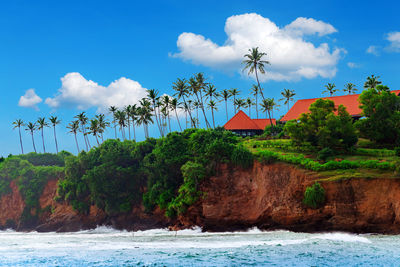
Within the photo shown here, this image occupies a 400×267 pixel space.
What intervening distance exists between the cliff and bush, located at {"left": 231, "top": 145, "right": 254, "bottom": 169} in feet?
2.15

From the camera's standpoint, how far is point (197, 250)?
24859 mm

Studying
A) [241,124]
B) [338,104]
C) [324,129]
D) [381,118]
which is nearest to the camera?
[324,129]

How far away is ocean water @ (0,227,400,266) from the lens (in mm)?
21188

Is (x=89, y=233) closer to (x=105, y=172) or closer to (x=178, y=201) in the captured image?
(x=105, y=172)

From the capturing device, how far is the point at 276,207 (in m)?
33.0

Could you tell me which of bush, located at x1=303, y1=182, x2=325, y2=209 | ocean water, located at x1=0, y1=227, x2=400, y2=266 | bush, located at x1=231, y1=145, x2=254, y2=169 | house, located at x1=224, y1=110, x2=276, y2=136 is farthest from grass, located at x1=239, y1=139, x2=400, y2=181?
house, located at x1=224, y1=110, x2=276, y2=136

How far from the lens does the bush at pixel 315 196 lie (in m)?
30.4

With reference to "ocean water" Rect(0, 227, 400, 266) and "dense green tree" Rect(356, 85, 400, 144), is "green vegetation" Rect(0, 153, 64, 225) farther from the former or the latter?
"dense green tree" Rect(356, 85, 400, 144)

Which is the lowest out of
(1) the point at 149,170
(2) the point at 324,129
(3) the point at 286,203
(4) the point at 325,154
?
(3) the point at 286,203

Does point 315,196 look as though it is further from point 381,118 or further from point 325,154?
point 381,118

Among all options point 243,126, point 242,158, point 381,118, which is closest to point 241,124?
point 243,126

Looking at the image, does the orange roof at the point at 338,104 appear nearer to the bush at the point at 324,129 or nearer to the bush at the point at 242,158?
the bush at the point at 324,129

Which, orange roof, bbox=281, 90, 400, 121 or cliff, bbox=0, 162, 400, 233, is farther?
orange roof, bbox=281, 90, 400, 121

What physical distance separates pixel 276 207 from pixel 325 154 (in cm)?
748
